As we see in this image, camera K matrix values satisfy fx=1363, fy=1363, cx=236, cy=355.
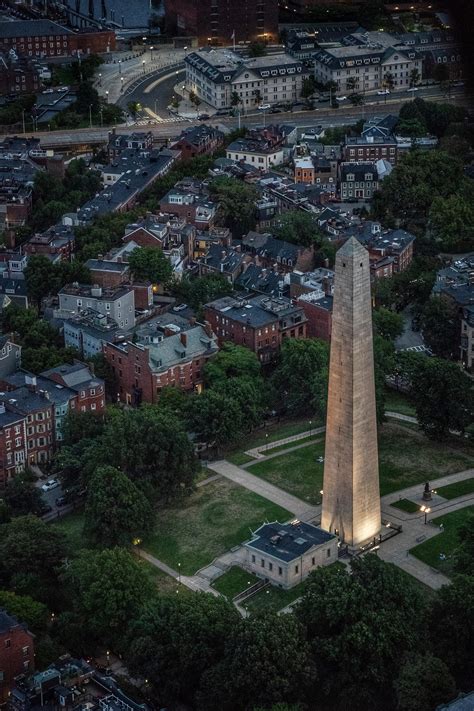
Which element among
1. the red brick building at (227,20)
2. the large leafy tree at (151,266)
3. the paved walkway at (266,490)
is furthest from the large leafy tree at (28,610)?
the red brick building at (227,20)

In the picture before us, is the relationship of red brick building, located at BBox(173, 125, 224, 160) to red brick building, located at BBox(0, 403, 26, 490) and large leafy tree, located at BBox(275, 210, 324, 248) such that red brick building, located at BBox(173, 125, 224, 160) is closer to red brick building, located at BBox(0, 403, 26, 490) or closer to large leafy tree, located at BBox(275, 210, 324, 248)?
large leafy tree, located at BBox(275, 210, 324, 248)

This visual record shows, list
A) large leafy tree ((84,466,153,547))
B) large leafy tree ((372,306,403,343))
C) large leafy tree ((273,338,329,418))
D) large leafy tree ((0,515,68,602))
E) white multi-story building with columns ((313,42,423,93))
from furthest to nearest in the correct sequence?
white multi-story building with columns ((313,42,423,93)) → large leafy tree ((372,306,403,343)) → large leafy tree ((273,338,329,418)) → large leafy tree ((84,466,153,547)) → large leafy tree ((0,515,68,602))

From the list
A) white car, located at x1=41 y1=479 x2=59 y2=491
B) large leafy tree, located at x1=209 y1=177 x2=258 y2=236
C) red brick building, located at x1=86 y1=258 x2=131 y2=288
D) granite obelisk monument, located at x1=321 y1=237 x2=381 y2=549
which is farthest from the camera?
large leafy tree, located at x1=209 y1=177 x2=258 y2=236

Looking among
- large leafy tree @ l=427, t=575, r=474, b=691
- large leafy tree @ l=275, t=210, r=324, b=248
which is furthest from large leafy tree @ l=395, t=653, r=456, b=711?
large leafy tree @ l=275, t=210, r=324, b=248

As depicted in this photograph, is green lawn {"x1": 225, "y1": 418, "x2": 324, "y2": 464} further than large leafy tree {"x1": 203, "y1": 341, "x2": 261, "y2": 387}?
No

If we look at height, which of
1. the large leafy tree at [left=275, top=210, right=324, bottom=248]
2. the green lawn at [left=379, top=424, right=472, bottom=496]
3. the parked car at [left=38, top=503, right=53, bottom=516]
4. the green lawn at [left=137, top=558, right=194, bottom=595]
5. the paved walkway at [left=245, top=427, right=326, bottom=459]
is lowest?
the parked car at [left=38, top=503, right=53, bottom=516]

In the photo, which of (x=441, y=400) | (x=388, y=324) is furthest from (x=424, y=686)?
(x=388, y=324)

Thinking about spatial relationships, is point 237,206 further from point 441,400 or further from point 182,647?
point 182,647
